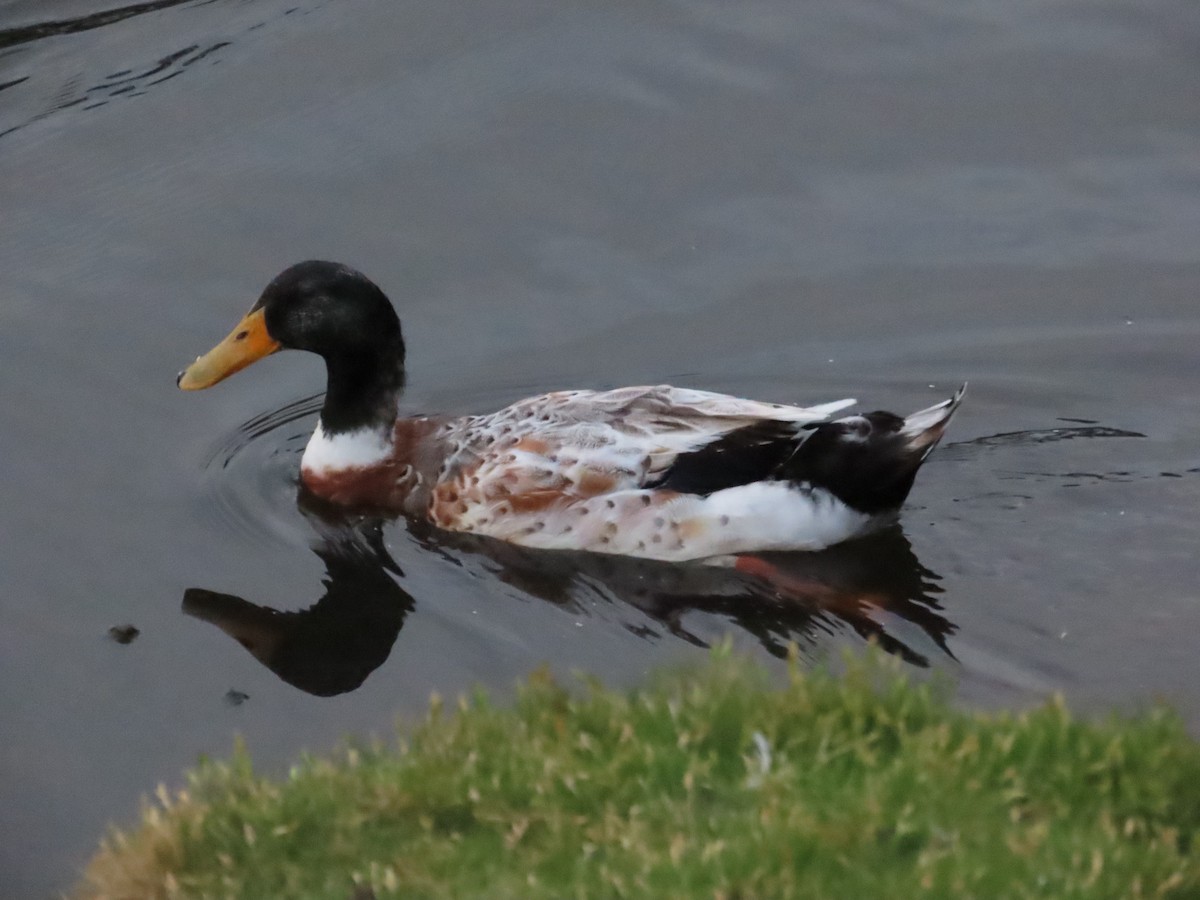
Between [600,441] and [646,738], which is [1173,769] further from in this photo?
[600,441]

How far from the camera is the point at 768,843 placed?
4180 millimetres

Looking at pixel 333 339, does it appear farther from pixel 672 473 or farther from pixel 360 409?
pixel 672 473

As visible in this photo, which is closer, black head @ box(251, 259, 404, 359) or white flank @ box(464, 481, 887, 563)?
white flank @ box(464, 481, 887, 563)

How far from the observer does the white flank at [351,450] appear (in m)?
8.21

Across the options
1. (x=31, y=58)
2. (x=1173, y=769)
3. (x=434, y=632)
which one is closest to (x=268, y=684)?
(x=434, y=632)

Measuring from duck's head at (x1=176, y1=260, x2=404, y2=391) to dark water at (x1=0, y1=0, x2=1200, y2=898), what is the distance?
0.46 m

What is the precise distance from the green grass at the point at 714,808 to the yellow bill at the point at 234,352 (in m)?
3.44

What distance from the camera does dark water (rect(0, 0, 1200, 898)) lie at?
6.81m

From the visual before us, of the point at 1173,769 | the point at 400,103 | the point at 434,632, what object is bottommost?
the point at 434,632

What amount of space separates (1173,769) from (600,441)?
11.9 ft

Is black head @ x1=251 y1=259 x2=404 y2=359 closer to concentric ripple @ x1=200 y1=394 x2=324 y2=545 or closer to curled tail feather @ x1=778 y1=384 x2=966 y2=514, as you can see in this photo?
concentric ripple @ x1=200 y1=394 x2=324 y2=545

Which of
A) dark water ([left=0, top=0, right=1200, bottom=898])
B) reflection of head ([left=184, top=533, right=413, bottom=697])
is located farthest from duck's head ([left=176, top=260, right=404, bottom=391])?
reflection of head ([left=184, top=533, right=413, bottom=697])

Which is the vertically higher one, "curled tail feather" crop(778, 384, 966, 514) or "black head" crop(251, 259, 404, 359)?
"black head" crop(251, 259, 404, 359)

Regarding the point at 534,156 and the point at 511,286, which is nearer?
the point at 511,286
